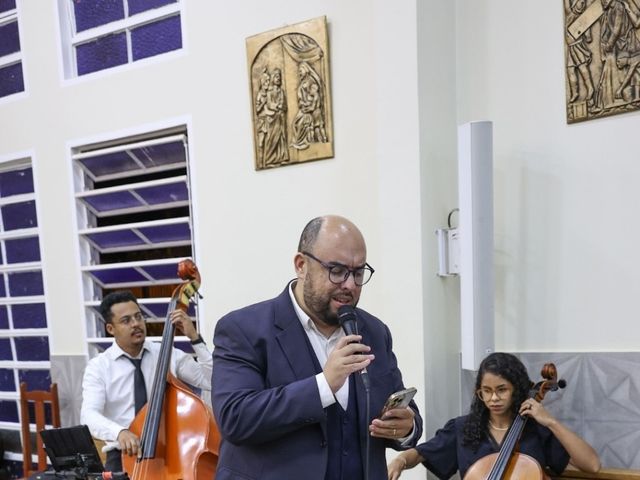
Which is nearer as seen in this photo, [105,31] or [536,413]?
[536,413]

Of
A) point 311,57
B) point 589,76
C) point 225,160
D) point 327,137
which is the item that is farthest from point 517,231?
point 225,160

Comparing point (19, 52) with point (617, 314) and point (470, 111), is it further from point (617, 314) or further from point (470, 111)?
point (617, 314)

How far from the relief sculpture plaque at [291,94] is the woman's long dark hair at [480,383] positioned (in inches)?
55.6

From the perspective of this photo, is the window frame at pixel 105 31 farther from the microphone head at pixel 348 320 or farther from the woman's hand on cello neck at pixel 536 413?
the woman's hand on cello neck at pixel 536 413

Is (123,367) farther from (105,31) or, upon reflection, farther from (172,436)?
(105,31)

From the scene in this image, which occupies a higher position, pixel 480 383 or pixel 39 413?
pixel 480 383

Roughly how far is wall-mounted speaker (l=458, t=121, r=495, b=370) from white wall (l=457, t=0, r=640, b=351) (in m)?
0.34

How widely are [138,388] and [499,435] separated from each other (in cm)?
182

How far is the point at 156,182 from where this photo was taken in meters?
3.82

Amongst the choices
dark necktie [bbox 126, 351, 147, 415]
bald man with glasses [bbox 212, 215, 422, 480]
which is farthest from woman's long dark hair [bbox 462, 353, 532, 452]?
dark necktie [bbox 126, 351, 147, 415]

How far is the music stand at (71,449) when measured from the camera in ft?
7.72

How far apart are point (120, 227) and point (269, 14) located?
177 cm

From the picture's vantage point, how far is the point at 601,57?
2.54 m

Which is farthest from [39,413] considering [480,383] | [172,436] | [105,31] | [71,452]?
[480,383]
